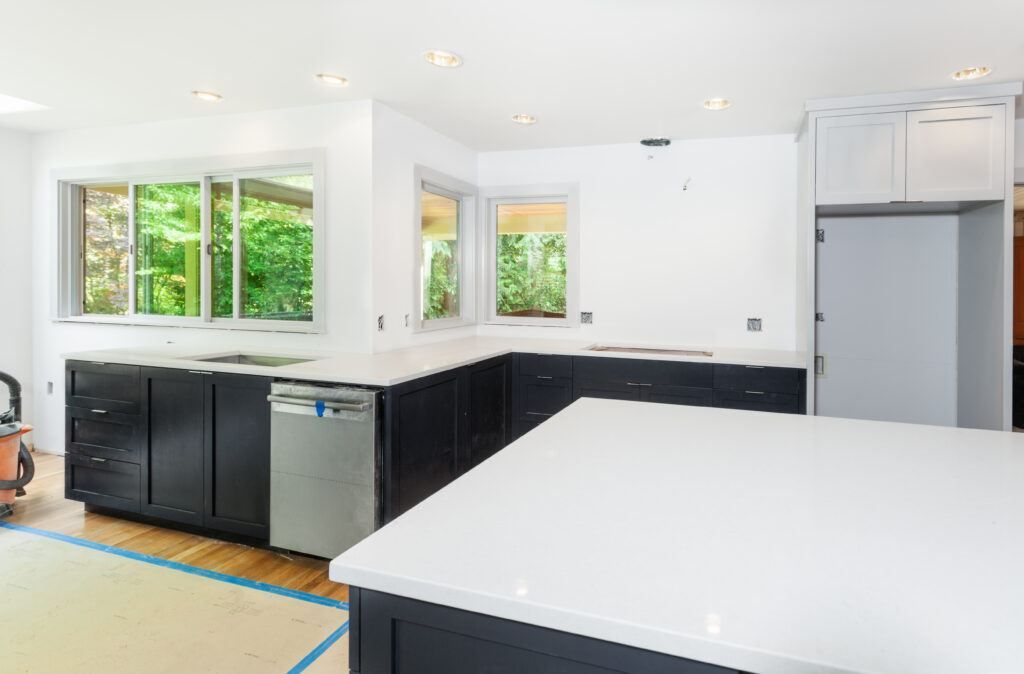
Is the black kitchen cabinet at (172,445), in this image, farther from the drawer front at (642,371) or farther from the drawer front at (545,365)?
the drawer front at (642,371)

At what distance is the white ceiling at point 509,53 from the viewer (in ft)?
7.72

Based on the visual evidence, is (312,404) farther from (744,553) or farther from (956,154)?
(956,154)

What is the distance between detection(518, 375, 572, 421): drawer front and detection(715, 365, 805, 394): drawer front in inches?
36.7

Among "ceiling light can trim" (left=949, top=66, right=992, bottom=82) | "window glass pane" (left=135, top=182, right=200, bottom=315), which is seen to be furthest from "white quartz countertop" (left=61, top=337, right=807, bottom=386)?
"ceiling light can trim" (left=949, top=66, right=992, bottom=82)

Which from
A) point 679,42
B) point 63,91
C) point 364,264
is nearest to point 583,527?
point 679,42

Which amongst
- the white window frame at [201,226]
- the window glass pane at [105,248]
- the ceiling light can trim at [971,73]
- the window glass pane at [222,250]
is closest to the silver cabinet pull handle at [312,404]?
the white window frame at [201,226]

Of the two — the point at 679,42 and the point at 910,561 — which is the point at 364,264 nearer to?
the point at 679,42

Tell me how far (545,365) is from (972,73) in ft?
8.75

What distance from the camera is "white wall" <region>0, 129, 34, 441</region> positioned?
439 centimetres

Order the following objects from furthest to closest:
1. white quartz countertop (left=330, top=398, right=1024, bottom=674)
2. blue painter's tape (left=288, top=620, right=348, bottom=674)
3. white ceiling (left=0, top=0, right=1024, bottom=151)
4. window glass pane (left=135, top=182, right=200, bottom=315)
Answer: window glass pane (left=135, top=182, right=200, bottom=315)
white ceiling (left=0, top=0, right=1024, bottom=151)
blue painter's tape (left=288, top=620, right=348, bottom=674)
white quartz countertop (left=330, top=398, right=1024, bottom=674)

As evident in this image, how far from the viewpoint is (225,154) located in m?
3.84

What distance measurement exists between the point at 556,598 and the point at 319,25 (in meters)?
2.52

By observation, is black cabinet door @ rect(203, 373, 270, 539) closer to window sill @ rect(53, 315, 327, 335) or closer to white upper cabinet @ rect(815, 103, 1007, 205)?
window sill @ rect(53, 315, 327, 335)

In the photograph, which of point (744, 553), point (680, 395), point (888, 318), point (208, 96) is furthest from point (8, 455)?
point (888, 318)
